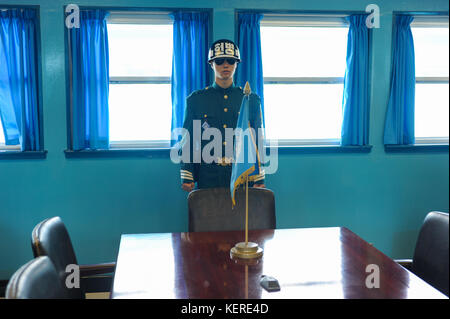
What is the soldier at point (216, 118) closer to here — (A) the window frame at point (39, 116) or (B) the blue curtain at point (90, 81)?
(B) the blue curtain at point (90, 81)

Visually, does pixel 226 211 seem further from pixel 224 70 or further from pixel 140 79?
pixel 140 79

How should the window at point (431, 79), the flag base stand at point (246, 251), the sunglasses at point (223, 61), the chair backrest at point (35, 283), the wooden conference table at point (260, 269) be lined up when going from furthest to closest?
the window at point (431, 79), the sunglasses at point (223, 61), the flag base stand at point (246, 251), the wooden conference table at point (260, 269), the chair backrest at point (35, 283)

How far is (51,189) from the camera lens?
10.6 feet

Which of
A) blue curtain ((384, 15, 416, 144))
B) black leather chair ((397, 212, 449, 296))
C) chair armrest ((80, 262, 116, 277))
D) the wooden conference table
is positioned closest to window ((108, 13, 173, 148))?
the wooden conference table

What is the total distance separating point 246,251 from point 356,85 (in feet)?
7.44

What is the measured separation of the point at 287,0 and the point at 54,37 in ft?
6.07

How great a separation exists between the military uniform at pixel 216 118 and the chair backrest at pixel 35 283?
1.62 m

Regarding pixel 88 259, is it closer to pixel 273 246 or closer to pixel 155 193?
pixel 155 193

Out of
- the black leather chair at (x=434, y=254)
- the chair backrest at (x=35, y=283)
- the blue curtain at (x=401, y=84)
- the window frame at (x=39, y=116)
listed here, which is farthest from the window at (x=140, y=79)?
the chair backrest at (x=35, y=283)

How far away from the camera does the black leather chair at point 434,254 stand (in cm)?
170

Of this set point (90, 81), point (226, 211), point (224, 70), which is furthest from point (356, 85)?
point (90, 81)

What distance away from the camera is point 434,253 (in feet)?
5.80

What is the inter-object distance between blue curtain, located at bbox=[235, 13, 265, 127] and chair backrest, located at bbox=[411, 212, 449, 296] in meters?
1.81
